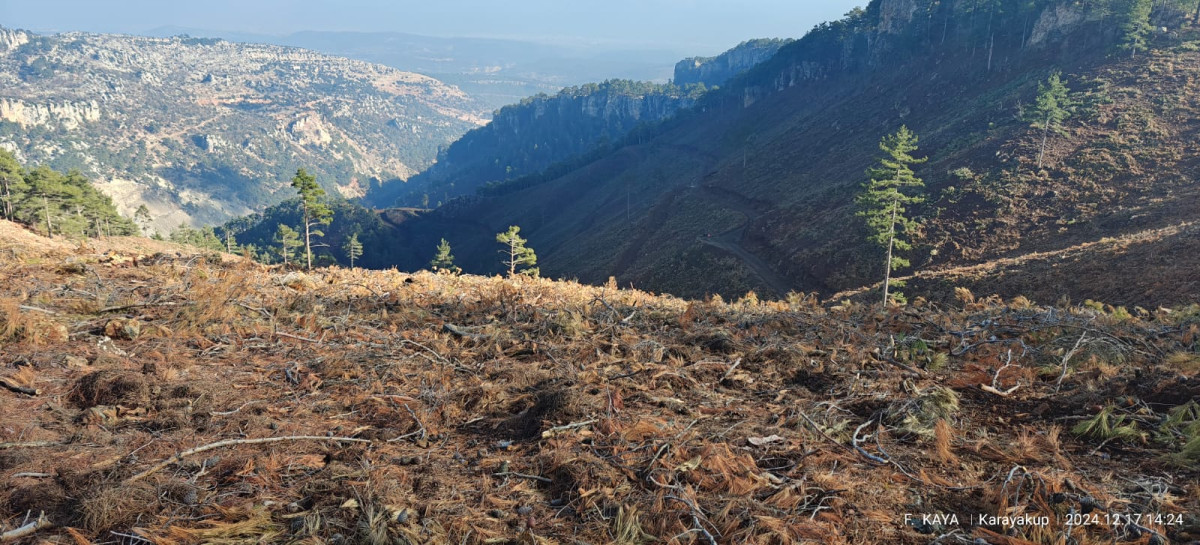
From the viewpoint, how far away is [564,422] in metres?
4.59

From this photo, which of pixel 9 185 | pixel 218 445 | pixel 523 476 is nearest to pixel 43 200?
pixel 9 185

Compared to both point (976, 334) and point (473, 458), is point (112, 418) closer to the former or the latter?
point (473, 458)

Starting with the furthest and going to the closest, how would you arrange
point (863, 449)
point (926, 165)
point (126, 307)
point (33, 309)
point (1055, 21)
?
point (1055, 21), point (926, 165), point (126, 307), point (33, 309), point (863, 449)

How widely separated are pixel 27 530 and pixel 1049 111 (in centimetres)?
5620

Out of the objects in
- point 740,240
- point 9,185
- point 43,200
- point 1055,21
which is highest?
point 1055,21

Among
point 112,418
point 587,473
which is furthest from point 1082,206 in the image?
point 112,418

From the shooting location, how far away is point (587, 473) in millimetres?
3822

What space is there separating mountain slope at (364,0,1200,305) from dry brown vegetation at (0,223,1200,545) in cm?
2238

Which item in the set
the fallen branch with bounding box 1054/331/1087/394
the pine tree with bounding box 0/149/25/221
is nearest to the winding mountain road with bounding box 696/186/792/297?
the fallen branch with bounding box 1054/331/1087/394

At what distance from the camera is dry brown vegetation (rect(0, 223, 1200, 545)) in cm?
328

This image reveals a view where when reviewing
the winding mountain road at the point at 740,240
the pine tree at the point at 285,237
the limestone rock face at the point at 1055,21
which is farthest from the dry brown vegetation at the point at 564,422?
the limestone rock face at the point at 1055,21

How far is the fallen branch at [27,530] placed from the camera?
2957mm

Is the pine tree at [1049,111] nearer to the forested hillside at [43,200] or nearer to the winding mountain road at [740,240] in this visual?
the winding mountain road at [740,240]

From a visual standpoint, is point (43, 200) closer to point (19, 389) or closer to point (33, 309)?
point (33, 309)
